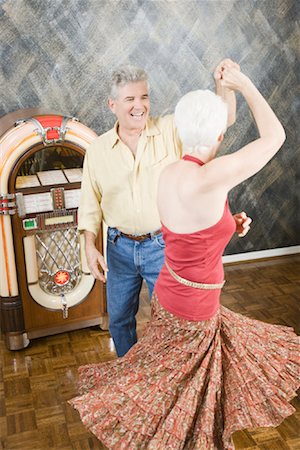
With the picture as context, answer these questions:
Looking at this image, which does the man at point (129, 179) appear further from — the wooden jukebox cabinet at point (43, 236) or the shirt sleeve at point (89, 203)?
the wooden jukebox cabinet at point (43, 236)

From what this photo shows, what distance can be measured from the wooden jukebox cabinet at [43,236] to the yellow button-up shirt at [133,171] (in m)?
0.57

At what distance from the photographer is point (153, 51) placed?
362 cm

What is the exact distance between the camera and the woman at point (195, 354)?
1.67 m

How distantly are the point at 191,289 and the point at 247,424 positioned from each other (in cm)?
51

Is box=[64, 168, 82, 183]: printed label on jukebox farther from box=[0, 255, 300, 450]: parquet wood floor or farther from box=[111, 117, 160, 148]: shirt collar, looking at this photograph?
box=[0, 255, 300, 450]: parquet wood floor

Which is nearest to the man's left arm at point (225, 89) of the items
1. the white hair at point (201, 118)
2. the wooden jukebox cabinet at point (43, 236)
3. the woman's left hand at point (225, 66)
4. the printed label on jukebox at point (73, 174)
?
the woman's left hand at point (225, 66)

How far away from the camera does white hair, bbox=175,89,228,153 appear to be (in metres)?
1.59

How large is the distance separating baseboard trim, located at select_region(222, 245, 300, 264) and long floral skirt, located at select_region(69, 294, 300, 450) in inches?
94.2

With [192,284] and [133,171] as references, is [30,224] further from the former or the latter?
[192,284]

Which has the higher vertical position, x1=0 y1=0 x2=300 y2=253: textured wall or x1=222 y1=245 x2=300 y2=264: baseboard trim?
x1=0 y1=0 x2=300 y2=253: textured wall

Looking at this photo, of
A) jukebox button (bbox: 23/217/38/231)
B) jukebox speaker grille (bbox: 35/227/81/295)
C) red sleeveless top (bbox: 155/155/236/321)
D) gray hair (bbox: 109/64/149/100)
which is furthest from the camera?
jukebox speaker grille (bbox: 35/227/81/295)

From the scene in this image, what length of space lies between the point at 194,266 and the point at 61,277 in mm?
1521

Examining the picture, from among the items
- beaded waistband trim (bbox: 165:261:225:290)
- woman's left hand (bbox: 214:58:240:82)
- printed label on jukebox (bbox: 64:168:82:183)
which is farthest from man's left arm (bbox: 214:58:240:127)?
printed label on jukebox (bbox: 64:168:82:183)

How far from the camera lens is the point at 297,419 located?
8.24 feet
